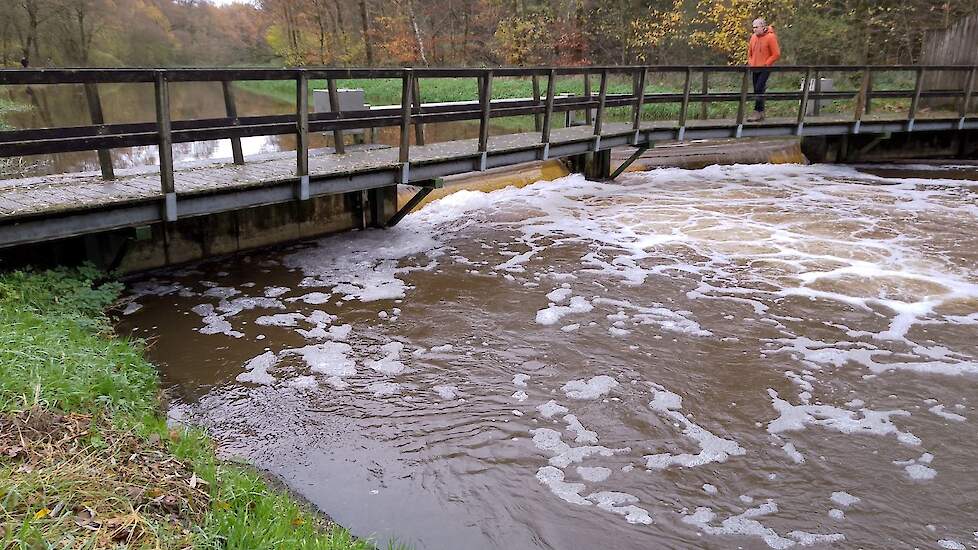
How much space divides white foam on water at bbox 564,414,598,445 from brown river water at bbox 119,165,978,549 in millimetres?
22

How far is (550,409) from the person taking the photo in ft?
17.1

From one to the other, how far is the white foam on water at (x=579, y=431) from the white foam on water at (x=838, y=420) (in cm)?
123

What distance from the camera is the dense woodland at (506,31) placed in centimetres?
2062

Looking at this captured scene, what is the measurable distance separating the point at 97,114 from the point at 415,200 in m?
4.11

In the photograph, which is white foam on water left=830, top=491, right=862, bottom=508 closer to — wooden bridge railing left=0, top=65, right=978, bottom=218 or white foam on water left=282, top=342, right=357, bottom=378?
white foam on water left=282, top=342, right=357, bottom=378

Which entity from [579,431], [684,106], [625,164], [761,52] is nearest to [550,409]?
[579,431]

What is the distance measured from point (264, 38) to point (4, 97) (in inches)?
1302

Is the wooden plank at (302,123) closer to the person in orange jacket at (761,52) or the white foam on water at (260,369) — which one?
the white foam on water at (260,369)

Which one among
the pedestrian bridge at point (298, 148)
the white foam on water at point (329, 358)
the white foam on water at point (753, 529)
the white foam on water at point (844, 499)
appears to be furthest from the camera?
the pedestrian bridge at point (298, 148)

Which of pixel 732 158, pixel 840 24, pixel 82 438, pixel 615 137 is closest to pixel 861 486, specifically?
pixel 82 438

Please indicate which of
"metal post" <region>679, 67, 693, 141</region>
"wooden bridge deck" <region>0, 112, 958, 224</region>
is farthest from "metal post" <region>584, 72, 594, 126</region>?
"metal post" <region>679, 67, 693, 141</region>

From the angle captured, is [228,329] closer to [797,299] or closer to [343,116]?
[343,116]

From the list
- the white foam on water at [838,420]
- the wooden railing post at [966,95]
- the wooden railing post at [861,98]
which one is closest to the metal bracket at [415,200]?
the white foam on water at [838,420]

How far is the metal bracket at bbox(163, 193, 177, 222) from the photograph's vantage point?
265 inches
